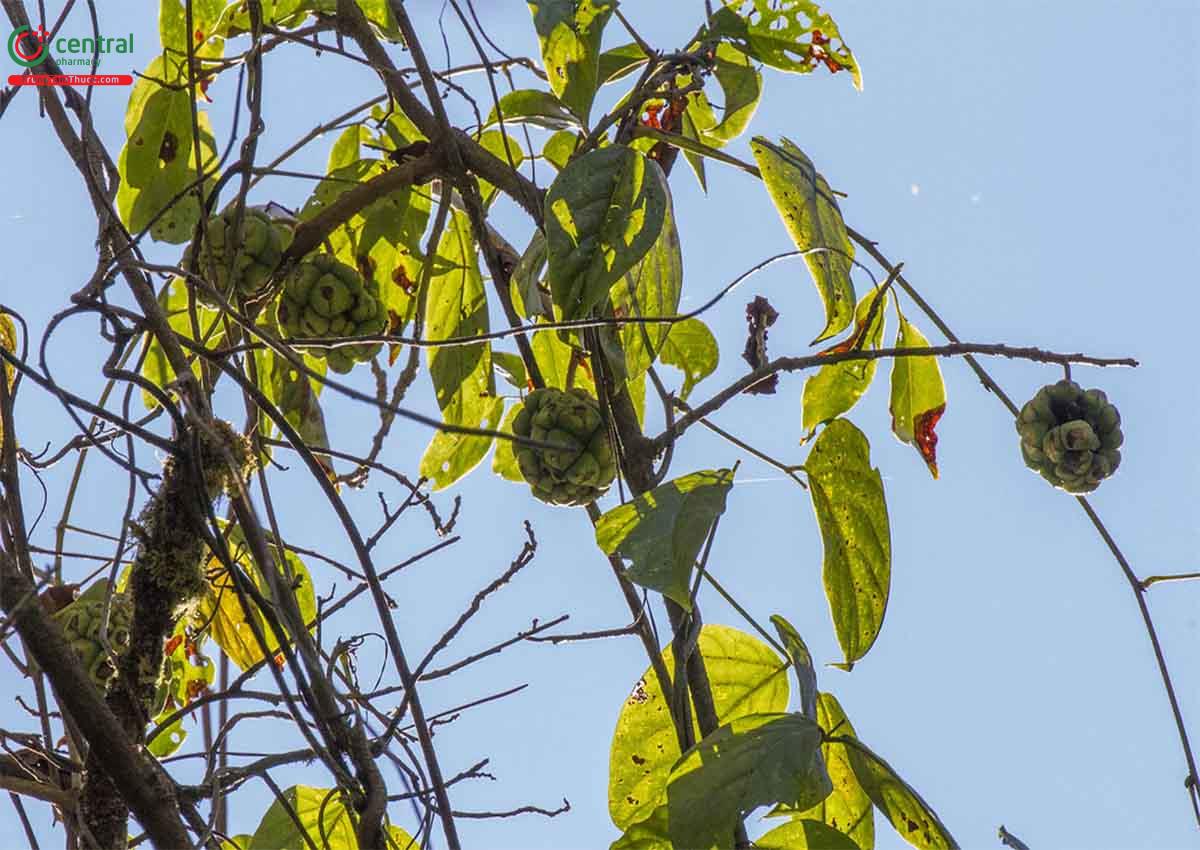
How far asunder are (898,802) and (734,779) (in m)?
0.21

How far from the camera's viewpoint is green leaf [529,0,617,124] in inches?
42.4

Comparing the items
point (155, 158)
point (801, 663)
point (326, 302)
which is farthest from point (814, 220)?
point (155, 158)

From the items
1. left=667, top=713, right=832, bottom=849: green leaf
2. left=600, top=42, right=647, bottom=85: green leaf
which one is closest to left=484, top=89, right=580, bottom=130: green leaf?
left=600, top=42, right=647, bottom=85: green leaf

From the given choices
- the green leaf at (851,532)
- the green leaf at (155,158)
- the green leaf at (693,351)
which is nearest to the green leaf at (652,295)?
the green leaf at (851,532)

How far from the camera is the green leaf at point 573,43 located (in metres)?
1.08

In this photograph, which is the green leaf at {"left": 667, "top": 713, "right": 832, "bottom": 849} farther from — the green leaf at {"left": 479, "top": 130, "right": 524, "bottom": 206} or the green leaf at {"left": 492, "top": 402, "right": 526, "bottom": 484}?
the green leaf at {"left": 479, "top": 130, "right": 524, "bottom": 206}

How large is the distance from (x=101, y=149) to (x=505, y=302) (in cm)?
42

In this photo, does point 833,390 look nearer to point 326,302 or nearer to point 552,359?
point 552,359

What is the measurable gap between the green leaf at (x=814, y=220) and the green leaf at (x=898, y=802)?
37 cm

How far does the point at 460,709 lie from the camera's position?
1.22 meters

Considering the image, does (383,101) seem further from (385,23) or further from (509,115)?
(509,115)

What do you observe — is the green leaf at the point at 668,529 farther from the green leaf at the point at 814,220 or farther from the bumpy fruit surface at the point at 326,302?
the bumpy fruit surface at the point at 326,302

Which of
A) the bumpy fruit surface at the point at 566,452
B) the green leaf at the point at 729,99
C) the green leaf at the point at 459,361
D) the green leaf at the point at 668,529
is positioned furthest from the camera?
the green leaf at the point at 459,361

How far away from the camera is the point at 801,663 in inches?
42.4
